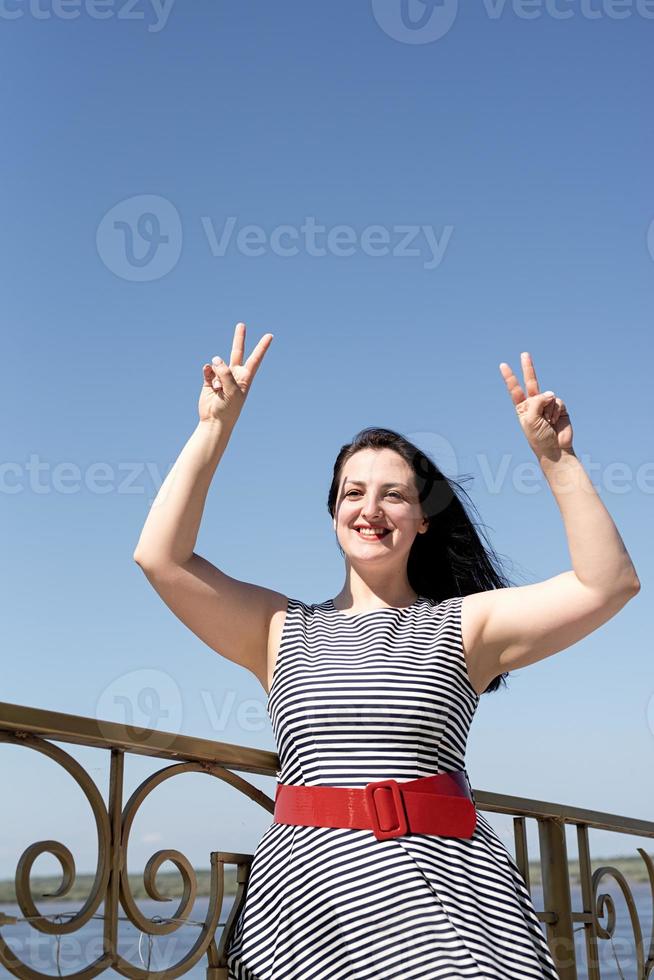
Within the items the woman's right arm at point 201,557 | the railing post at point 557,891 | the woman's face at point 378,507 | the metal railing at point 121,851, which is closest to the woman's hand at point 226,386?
the woman's right arm at point 201,557

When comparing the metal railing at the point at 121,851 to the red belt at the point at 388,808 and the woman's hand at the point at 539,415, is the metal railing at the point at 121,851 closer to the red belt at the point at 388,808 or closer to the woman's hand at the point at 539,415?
the red belt at the point at 388,808

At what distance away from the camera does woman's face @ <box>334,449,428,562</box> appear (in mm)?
2430

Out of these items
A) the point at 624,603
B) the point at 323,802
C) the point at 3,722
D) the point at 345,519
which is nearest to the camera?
the point at 3,722

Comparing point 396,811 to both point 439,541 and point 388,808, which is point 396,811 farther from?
point 439,541

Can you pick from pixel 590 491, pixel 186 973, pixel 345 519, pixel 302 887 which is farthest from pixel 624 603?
pixel 186 973

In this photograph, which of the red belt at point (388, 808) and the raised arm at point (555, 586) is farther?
the raised arm at point (555, 586)

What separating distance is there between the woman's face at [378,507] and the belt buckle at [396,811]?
25.1 inches

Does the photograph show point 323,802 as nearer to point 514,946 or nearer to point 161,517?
point 514,946

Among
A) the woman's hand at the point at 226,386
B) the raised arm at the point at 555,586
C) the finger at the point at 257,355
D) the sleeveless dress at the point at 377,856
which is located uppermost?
the finger at the point at 257,355

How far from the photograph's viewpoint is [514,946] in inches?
72.5

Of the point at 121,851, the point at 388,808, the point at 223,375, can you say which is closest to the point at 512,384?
the point at 223,375

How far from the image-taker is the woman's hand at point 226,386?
222cm

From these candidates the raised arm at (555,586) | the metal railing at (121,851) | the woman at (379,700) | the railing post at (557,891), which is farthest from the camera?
the railing post at (557,891)

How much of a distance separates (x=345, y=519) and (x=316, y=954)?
1015 millimetres
